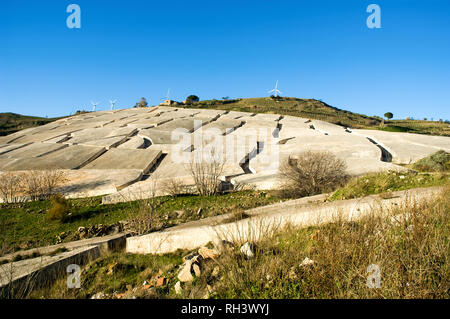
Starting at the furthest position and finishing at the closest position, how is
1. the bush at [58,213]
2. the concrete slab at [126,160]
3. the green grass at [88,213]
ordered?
the concrete slab at [126,160]
the bush at [58,213]
the green grass at [88,213]

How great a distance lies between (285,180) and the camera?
995 cm

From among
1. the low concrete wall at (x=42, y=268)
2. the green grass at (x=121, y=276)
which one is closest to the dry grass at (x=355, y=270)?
the green grass at (x=121, y=276)

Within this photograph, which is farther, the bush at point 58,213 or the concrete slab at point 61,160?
the concrete slab at point 61,160

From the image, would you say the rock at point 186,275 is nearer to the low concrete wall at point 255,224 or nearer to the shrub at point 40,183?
the low concrete wall at point 255,224

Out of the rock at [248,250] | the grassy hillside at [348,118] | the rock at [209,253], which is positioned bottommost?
the rock at [209,253]

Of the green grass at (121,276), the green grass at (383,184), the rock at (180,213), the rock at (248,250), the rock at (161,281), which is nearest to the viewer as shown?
the rock at (248,250)

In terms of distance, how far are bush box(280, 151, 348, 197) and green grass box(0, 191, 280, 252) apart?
93 cm

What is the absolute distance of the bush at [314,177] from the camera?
9062 millimetres

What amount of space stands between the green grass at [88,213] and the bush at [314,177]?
93cm

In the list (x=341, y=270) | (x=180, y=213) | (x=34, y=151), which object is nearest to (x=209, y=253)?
(x=341, y=270)

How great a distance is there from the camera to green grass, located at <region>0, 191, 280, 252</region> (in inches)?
285
